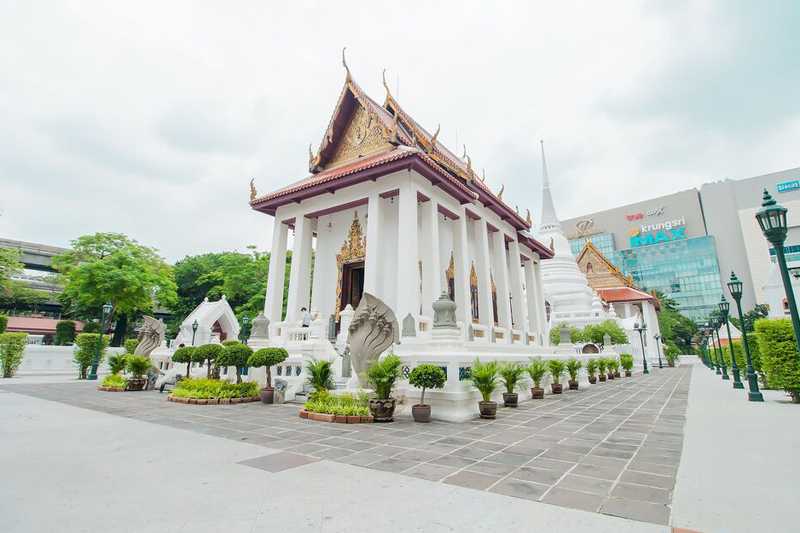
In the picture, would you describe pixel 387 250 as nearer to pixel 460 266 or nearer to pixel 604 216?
pixel 460 266

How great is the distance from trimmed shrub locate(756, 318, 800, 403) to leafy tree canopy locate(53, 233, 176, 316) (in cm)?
2757

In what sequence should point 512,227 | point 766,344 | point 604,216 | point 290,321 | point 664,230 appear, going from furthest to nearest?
point 604,216, point 664,230, point 512,227, point 290,321, point 766,344

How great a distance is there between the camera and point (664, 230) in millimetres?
80438

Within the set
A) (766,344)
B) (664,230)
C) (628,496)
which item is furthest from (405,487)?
(664,230)

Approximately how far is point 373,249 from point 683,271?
81.9 meters

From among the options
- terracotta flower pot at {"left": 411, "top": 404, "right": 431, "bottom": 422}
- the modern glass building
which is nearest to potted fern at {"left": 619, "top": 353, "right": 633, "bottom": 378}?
terracotta flower pot at {"left": 411, "top": 404, "right": 431, "bottom": 422}

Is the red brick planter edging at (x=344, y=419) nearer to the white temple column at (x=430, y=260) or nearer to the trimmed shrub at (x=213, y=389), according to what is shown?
the trimmed shrub at (x=213, y=389)

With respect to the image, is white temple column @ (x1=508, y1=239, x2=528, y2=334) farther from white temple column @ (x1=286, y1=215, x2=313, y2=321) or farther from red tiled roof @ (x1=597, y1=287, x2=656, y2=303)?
red tiled roof @ (x1=597, y1=287, x2=656, y2=303)

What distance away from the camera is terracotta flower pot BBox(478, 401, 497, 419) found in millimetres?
7156

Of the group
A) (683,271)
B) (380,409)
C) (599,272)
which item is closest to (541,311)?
(380,409)

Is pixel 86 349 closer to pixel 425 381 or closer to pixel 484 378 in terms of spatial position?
pixel 425 381

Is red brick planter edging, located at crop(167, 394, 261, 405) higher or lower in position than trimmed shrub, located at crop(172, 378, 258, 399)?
lower

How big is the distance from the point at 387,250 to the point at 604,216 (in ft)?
292

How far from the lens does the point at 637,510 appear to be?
2.85 m
